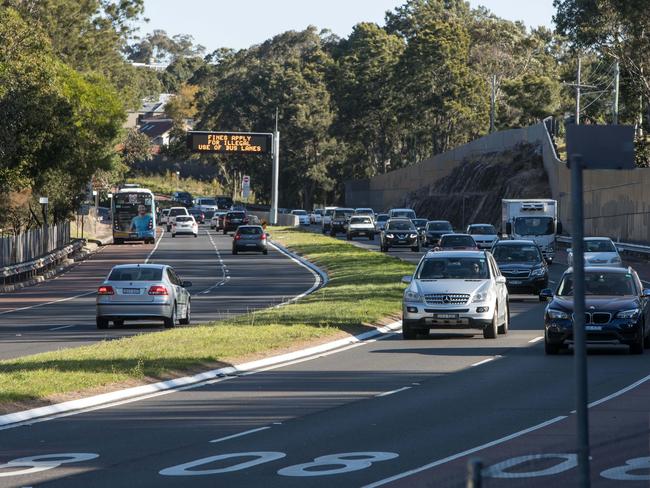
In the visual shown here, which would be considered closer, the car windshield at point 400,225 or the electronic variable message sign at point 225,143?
the car windshield at point 400,225

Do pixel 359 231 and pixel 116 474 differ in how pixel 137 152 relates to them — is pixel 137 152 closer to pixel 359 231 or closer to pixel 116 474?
pixel 359 231

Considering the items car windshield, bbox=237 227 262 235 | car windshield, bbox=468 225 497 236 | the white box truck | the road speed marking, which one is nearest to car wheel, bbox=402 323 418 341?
the road speed marking

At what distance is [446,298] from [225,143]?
3045 inches

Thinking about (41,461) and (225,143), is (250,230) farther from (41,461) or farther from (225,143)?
(41,461)

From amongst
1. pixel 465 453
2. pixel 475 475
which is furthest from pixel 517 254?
pixel 475 475

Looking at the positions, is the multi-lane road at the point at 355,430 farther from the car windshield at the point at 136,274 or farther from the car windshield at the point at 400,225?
the car windshield at the point at 400,225

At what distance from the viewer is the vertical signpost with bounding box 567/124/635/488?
22.9 ft

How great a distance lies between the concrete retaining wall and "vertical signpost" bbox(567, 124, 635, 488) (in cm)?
3767

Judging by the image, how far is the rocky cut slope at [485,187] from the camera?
3595 inches

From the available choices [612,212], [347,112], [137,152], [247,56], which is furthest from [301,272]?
[247,56]

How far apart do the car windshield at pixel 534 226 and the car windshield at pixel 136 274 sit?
89.9ft

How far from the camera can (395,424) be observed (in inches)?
600

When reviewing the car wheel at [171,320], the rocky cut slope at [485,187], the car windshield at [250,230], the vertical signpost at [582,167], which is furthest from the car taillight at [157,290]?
the rocky cut slope at [485,187]

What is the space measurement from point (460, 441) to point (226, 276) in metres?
40.6
